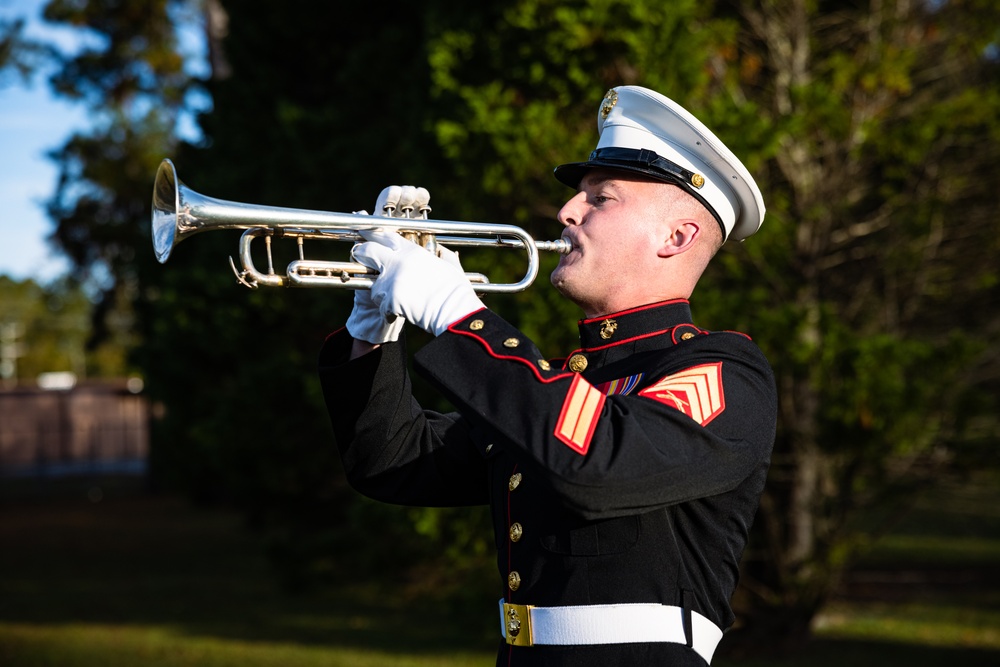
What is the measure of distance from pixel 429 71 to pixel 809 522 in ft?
13.9

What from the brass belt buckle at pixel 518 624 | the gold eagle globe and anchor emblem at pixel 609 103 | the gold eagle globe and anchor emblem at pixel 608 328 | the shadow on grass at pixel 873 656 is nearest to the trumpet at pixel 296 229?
the gold eagle globe and anchor emblem at pixel 608 328

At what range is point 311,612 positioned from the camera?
1116 cm

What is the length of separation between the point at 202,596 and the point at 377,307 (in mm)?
10444

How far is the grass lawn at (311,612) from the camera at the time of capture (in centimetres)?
865

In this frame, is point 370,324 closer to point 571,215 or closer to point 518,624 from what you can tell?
point 571,215

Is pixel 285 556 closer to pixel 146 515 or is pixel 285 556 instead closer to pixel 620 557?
pixel 620 557

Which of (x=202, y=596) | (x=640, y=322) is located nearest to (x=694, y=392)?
(x=640, y=322)

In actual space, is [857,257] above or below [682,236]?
above

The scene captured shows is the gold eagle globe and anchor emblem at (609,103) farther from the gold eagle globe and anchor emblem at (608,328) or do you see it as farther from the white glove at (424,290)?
the white glove at (424,290)

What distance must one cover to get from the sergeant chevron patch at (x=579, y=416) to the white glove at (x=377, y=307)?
24.0 inches

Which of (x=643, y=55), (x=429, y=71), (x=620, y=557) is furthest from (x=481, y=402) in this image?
(x=429, y=71)

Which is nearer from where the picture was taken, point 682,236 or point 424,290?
point 424,290

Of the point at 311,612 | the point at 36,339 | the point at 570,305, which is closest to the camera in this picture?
the point at 570,305

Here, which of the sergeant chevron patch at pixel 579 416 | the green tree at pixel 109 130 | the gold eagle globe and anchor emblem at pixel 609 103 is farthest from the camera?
the green tree at pixel 109 130
